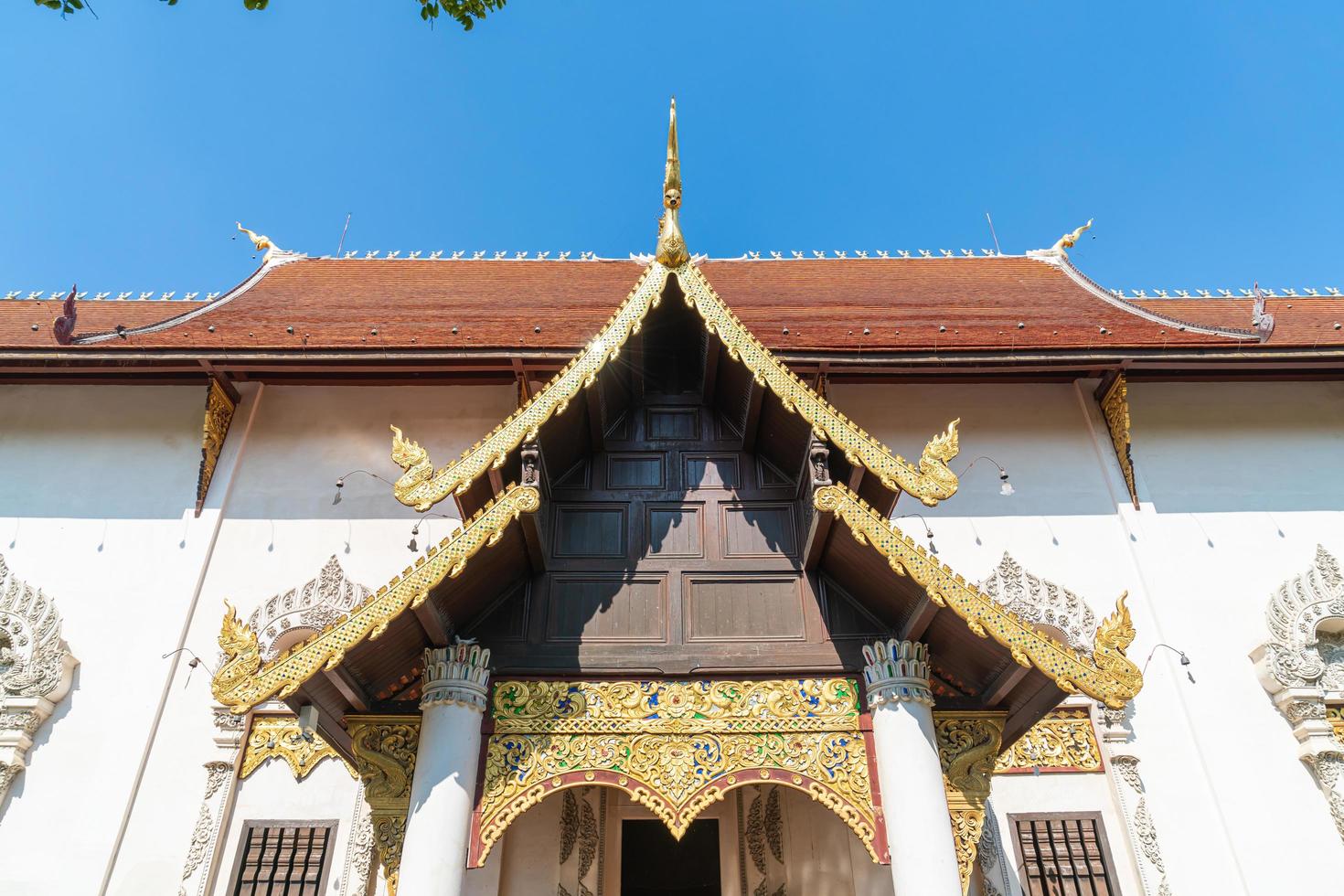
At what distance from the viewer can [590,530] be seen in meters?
5.37

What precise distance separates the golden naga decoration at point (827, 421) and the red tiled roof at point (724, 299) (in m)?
2.41

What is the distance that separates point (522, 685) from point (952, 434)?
2.91 m

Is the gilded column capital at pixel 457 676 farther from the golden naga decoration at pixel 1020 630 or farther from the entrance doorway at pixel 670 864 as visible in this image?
the entrance doorway at pixel 670 864

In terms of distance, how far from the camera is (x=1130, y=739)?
6.88 meters

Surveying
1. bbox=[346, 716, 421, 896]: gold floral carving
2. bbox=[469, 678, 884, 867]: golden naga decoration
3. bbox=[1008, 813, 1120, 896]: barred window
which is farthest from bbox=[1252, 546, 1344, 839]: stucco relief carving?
bbox=[346, 716, 421, 896]: gold floral carving

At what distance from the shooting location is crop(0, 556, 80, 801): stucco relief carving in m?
6.64

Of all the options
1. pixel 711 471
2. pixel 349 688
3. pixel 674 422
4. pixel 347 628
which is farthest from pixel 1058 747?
pixel 347 628

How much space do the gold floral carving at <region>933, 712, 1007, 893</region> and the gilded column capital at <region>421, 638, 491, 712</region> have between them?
Answer: 2.58 m

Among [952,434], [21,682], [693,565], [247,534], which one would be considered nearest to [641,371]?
[693,565]

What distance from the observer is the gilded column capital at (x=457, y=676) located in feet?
15.1

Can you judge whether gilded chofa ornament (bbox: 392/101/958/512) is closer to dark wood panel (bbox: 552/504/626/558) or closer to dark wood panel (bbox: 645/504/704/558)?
dark wood panel (bbox: 552/504/626/558)

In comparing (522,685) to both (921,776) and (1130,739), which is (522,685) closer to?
(921,776)

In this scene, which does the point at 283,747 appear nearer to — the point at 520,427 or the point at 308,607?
the point at 308,607

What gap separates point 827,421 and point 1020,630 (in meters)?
1.56
